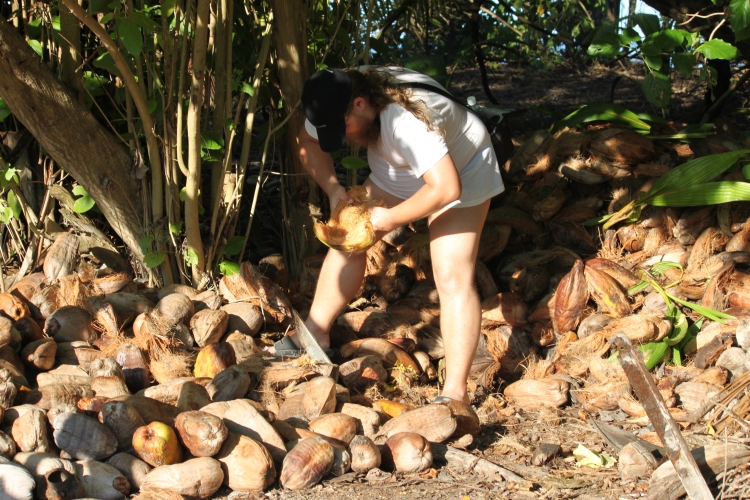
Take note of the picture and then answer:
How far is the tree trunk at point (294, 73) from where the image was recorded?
11.7ft

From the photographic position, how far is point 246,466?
7.25 feet

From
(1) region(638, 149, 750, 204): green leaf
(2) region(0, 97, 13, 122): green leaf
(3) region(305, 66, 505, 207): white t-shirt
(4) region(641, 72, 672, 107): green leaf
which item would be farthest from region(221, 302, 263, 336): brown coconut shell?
(4) region(641, 72, 672, 107): green leaf

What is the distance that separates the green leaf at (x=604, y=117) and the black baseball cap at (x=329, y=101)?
200cm

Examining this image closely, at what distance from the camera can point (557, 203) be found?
3988 millimetres

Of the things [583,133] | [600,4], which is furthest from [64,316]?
[600,4]

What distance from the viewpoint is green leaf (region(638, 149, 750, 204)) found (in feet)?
12.1

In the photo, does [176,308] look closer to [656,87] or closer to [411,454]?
[411,454]

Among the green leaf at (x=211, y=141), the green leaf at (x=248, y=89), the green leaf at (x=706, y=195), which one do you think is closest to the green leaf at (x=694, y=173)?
the green leaf at (x=706, y=195)

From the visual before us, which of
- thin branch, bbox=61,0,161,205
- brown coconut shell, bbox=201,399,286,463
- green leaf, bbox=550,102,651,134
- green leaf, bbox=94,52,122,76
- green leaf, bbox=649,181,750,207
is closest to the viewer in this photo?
brown coconut shell, bbox=201,399,286,463

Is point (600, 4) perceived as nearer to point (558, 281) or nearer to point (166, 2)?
point (558, 281)

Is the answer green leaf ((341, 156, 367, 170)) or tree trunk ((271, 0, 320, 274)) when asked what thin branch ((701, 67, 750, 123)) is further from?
tree trunk ((271, 0, 320, 274))

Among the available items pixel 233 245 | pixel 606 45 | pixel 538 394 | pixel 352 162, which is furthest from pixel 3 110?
pixel 606 45

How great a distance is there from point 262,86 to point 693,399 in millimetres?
2369

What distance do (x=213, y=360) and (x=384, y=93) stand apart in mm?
1194
